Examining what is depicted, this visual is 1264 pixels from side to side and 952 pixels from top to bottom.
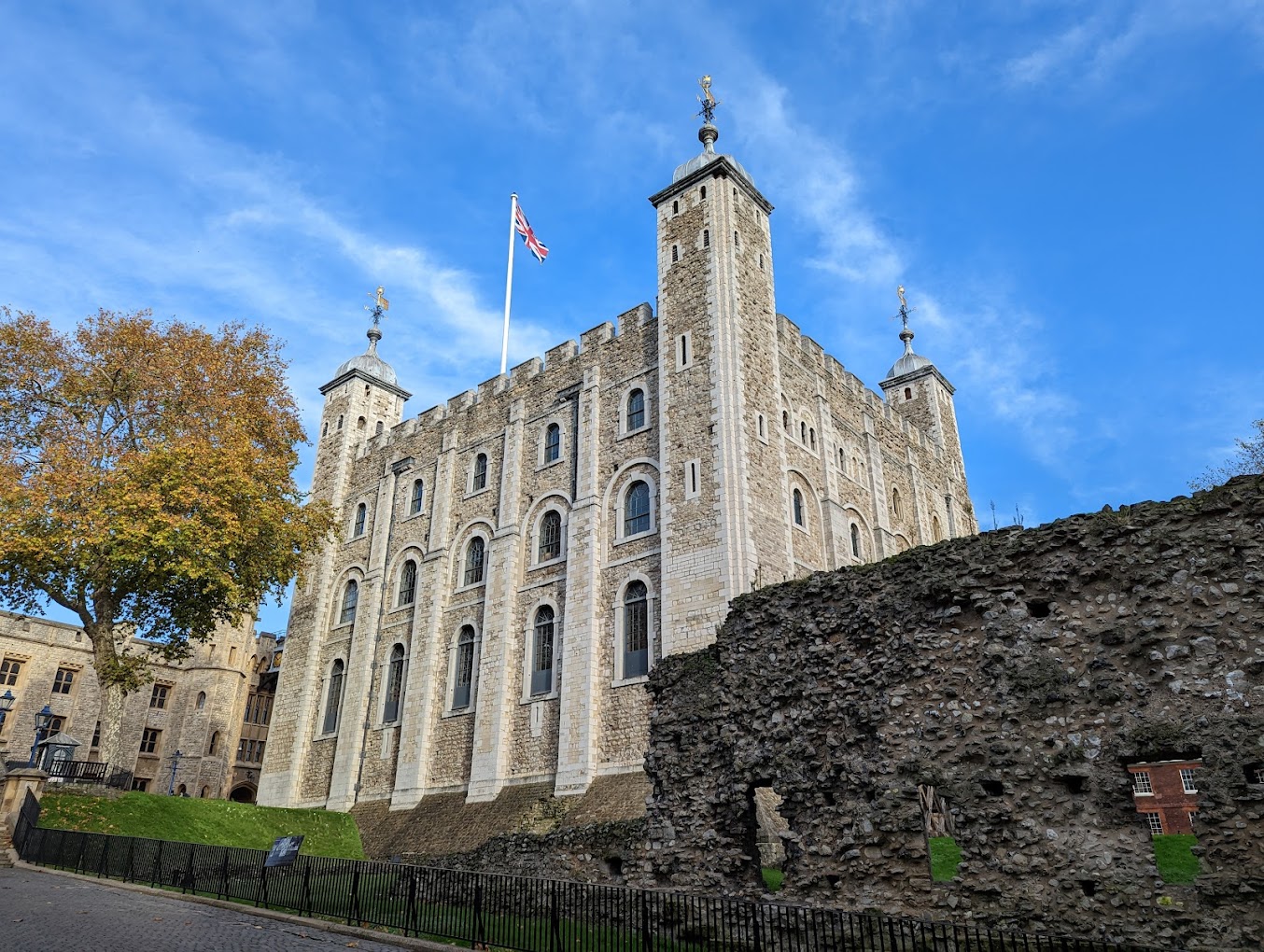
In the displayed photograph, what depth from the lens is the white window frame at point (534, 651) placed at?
2470 cm

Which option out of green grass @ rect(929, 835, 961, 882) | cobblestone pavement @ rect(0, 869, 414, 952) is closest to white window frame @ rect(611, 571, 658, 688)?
green grass @ rect(929, 835, 961, 882)

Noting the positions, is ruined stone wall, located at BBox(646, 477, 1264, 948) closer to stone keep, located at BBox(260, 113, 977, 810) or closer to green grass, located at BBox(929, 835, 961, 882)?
green grass, located at BBox(929, 835, 961, 882)

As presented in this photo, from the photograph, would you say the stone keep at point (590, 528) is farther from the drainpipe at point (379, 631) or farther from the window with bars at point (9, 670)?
the window with bars at point (9, 670)

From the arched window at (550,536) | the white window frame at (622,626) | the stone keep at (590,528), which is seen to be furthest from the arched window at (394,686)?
the white window frame at (622,626)

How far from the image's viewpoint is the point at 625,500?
25312 mm

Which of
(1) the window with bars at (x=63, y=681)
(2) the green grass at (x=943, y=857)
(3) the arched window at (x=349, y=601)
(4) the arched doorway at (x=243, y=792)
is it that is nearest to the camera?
(2) the green grass at (x=943, y=857)

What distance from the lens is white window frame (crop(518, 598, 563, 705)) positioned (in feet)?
81.0

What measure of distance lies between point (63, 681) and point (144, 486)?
21.3 m

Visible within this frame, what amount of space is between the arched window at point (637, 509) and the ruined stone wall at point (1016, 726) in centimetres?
1253

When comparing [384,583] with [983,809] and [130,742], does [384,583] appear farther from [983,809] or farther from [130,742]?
[983,809]

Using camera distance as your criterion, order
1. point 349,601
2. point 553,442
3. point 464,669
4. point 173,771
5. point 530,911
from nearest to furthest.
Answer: point 530,911 < point 464,669 < point 553,442 < point 349,601 < point 173,771

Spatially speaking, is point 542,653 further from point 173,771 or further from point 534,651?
point 173,771

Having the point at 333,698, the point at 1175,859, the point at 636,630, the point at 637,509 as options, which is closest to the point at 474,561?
the point at 637,509

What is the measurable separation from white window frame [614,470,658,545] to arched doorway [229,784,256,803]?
98.2 feet
